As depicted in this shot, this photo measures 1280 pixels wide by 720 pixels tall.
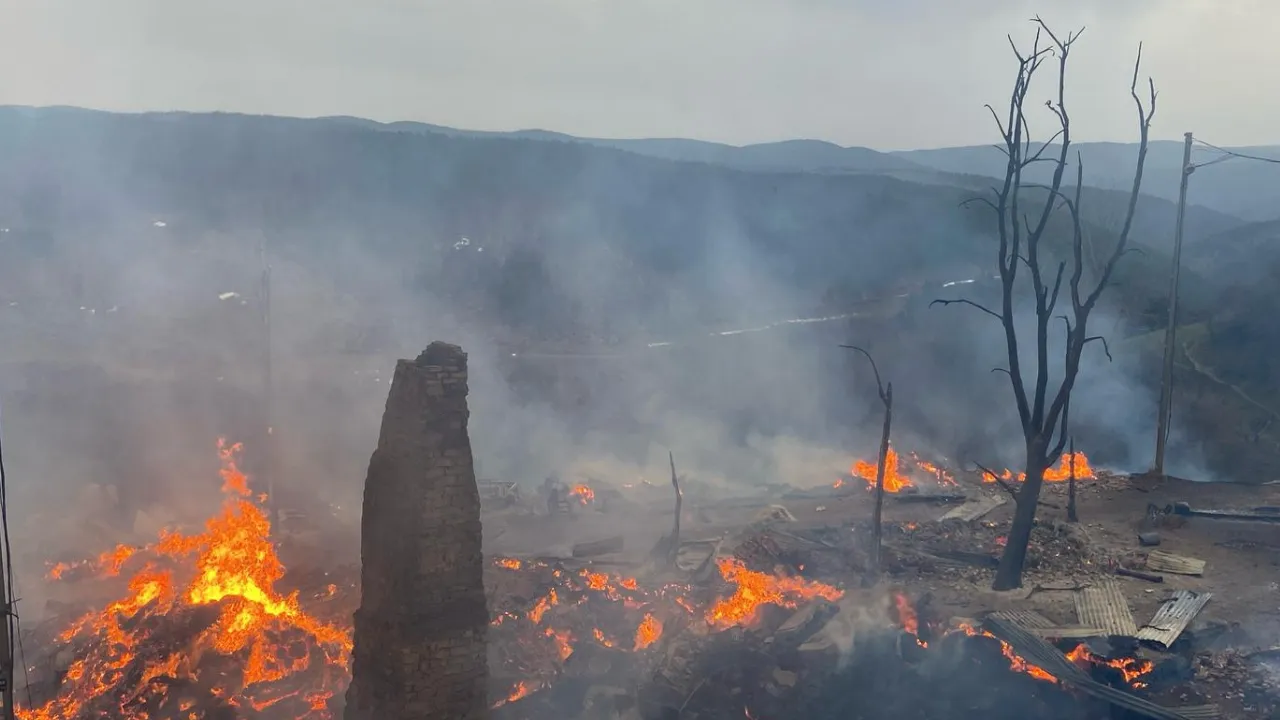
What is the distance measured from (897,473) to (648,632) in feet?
41.1

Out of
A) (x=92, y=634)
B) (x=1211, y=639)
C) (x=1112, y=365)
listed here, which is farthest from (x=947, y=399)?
(x=92, y=634)

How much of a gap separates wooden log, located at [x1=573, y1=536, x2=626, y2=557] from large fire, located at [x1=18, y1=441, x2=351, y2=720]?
5581mm

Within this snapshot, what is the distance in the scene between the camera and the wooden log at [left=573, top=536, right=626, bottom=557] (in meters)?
17.4

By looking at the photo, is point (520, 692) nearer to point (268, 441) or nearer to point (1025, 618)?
point (1025, 618)

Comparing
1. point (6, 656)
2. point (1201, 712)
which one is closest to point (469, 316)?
point (6, 656)

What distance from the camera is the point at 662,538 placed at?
680 inches

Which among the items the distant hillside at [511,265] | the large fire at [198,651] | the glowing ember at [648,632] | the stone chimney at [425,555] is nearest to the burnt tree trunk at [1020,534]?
the glowing ember at [648,632]

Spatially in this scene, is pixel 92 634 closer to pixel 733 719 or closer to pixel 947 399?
pixel 733 719

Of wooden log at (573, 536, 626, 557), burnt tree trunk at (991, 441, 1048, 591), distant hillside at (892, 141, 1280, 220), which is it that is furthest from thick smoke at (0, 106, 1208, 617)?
distant hillside at (892, 141, 1280, 220)

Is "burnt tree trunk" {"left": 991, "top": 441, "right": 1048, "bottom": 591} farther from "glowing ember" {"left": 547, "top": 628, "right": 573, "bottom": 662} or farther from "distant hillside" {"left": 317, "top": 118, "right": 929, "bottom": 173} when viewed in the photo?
"distant hillside" {"left": 317, "top": 118, "right": 929, "bottom": 173}

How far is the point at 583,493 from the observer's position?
21.5m

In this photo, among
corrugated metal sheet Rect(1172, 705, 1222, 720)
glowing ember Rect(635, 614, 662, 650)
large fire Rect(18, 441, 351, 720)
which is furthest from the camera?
glowing ember Rect(635, 614, 662, 650)

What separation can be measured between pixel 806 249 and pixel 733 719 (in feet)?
121

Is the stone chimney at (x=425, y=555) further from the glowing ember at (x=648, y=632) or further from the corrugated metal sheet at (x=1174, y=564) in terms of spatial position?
the corrugated metal sheet at (x=1174, y=564)
